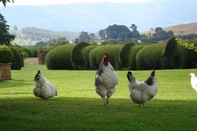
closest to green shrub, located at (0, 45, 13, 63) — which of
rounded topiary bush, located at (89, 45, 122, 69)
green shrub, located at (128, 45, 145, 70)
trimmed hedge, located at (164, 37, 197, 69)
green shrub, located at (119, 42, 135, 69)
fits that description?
trimmed hedge, located at (164, 37, 197, 69)

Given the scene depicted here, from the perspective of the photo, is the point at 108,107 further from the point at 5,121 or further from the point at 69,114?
the point at 5,121

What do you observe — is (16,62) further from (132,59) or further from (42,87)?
(42,87)

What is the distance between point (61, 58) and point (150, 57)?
10657 mm

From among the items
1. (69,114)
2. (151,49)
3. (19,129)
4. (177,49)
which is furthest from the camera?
(151,49)

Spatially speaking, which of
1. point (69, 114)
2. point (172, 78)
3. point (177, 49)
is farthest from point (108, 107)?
point (177, 49)

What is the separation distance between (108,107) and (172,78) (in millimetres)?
14703

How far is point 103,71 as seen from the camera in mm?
11727

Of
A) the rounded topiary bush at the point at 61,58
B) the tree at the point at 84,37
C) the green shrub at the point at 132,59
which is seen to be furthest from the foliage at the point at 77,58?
the tree at the point at 84,37

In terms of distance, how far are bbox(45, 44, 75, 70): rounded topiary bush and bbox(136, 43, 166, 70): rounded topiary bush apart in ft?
27.4

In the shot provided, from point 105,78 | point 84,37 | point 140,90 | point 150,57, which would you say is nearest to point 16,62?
point 150,57

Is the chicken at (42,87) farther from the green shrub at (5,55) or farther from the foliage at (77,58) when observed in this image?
the foliage at (77,58)

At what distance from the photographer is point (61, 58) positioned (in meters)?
43.5

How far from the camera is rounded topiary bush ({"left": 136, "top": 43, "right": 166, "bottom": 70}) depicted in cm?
3569

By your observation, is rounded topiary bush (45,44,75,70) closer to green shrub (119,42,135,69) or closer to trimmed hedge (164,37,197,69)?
green shrub (119,42,135,69)
